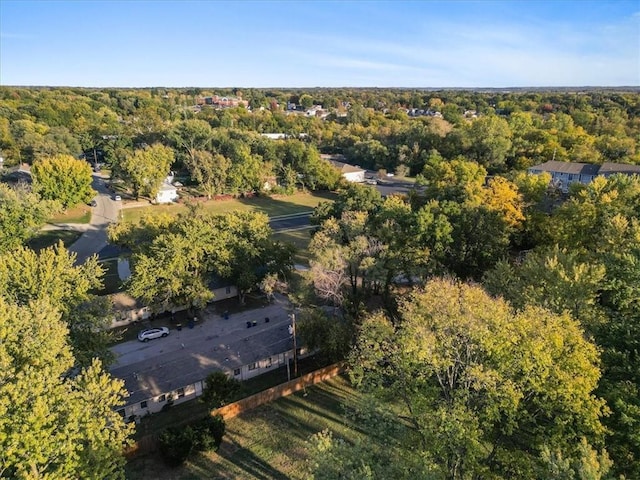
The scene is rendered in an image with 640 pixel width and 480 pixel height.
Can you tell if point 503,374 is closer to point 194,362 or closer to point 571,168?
point 194,362

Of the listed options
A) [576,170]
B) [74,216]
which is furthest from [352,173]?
[74,216]

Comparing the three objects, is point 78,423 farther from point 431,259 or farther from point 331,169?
point 331,169

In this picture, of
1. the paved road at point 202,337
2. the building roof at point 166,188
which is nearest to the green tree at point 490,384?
the paved road at point 202,337

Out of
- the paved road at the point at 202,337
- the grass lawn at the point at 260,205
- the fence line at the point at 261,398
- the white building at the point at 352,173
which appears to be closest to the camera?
the fence line at the point at 261,398

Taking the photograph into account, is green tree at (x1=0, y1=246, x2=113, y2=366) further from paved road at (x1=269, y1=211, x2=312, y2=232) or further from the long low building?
paved road at (x1=269, y1=211, x2=312, y2=232)

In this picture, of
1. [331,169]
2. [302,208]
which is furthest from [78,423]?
[331,169]

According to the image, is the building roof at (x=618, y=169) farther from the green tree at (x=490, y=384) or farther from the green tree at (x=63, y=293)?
the green tree at (x=63, y=293)
